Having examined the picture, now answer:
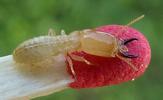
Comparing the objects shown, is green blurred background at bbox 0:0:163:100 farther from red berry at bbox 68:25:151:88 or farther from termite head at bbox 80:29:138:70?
red berry at bbox 68:25:151:88

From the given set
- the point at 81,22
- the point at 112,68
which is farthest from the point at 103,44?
the point at 81,22

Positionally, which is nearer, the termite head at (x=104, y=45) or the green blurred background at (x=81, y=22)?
the termite head at (x=104, y=45)

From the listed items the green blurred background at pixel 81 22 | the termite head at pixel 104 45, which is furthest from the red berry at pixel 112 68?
the green blurred background at pixel 81 22

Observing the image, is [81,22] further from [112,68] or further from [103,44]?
[112,68]

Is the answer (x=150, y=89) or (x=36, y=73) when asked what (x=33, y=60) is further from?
(x=150, y=89)

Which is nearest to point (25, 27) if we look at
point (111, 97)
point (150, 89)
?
point (111, 97)

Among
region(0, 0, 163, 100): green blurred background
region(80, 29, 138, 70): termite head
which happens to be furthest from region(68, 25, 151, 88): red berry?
region(0, 0, 163, 100): green blurred background

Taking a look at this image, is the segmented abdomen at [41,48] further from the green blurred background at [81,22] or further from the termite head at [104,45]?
the green blurred background at [81,22]
